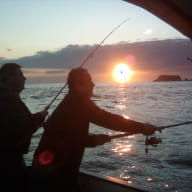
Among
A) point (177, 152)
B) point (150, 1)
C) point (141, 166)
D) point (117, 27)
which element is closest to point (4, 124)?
point (150, 1)

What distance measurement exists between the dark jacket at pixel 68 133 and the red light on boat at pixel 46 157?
11 millimetres

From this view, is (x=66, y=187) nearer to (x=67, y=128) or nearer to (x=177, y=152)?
(x=67, y=128)

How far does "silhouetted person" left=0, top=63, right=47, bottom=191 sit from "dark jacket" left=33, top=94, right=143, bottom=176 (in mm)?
227

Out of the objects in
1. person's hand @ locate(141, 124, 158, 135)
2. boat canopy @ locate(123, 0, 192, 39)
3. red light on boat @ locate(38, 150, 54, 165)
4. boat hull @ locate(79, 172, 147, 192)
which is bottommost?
boat hull @ locate(79, 172, 147, 192)

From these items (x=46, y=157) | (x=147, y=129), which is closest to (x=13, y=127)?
(x=46, y=157)

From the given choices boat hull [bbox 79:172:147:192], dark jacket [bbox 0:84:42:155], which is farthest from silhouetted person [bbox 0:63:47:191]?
boat hull [bbox 79:172:147:192]

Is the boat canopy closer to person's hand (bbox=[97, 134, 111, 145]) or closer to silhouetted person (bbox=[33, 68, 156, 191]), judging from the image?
silhouetted person (bbox=[33, 68, 156, 191])

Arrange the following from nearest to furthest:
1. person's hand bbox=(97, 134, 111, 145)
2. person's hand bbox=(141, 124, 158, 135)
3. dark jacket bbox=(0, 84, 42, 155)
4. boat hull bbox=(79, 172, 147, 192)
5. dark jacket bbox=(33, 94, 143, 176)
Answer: dark jacket bbox=(0, 84, 42, 155)
dark jacket bbox=(33, 94, 143, 176)
person's hand bbox=(141, 124, 158, 135)
person's hand bbox=(97, 134, 111, 145)
boat hull bbox=(79, 172, 147, 192)

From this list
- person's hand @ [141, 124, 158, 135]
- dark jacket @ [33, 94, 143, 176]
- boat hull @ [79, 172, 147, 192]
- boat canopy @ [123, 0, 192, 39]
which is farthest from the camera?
boat hull @ [79, 172, 147, 192]

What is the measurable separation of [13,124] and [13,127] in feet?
0.12

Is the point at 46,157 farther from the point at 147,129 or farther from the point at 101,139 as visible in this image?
the point at 147,129

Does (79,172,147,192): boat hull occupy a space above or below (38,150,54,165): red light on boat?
below

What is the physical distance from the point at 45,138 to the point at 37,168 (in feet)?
1.24

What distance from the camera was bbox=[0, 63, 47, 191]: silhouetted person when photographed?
3100 mm
